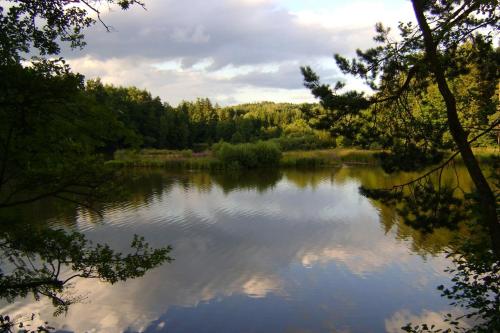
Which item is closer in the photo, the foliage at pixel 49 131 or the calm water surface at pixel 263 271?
the foliage at pixel 49 131

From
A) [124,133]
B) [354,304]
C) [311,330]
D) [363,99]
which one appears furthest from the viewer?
[354,304]

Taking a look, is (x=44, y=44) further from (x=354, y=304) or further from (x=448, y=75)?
(x=354, y=304)

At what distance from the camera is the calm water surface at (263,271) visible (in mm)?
8648

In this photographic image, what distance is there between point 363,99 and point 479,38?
1.59 m

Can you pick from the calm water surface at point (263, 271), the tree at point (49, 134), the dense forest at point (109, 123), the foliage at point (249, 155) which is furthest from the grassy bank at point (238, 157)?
the tree at point (49, 134)

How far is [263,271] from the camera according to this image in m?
11.4

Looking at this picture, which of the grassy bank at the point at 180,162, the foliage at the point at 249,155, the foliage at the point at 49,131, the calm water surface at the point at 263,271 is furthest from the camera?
the foliage at the point at 249,155

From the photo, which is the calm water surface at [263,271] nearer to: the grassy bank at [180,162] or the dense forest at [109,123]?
the dense forest at [109,123]

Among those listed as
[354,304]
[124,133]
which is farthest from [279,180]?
[124,133]

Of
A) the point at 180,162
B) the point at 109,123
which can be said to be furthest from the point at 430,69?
the point at 180,162

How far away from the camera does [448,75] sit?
16.7 feet

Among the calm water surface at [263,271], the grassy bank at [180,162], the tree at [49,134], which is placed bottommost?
the calm water surface at [263,271]

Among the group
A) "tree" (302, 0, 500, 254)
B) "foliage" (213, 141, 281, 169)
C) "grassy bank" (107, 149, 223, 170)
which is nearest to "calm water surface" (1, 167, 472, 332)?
"tree" (302, 0, 500, 254)

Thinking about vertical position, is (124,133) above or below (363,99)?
below
